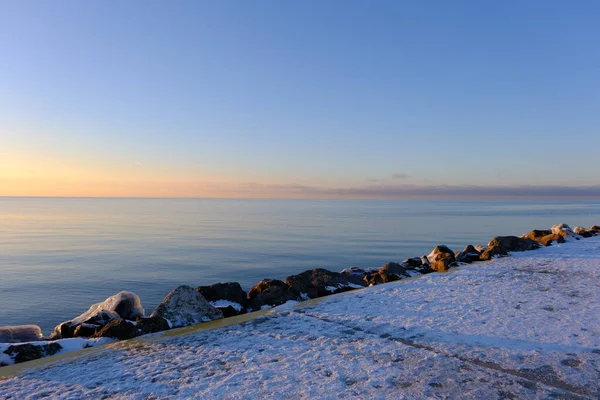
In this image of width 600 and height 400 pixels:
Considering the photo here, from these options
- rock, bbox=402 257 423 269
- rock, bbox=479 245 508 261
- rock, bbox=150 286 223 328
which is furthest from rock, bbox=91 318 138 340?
rock, bbox=479 245 508 261

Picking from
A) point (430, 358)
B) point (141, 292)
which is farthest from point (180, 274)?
point (430, 358)

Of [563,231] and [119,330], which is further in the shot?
[563,231]

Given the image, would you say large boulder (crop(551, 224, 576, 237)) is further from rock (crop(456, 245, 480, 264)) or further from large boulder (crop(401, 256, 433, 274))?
large boulder (crop(401, 256, 433, 274))

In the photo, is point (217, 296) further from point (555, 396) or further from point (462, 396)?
point (555, 396)

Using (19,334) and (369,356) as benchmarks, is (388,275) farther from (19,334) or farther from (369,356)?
(19,334)

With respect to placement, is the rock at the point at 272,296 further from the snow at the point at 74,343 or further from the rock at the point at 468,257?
the rock at the point at 468,257

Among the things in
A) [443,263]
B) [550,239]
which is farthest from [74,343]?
[550,239]

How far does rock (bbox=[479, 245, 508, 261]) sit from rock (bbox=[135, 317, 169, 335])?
1096 centimetres

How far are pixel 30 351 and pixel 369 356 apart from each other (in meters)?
4.71

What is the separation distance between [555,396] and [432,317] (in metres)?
2.74

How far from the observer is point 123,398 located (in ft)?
13.8

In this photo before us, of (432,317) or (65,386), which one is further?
(432,317)

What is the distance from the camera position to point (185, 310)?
7426 millimetres

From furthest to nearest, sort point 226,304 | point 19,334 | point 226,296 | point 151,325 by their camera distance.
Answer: point 226,296 < point 226,304 < point 19,334 < point 151,325
